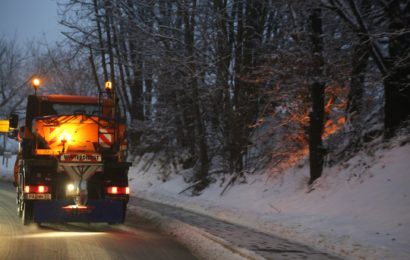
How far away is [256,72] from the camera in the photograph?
17172mm

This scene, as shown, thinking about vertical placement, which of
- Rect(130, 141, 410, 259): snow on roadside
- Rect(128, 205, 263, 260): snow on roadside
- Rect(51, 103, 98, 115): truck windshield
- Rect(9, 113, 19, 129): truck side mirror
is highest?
Rect(51, 103, 98, 115): truck windshield

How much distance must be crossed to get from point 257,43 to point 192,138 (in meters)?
5.45

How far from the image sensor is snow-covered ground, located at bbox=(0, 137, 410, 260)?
9.75 metres

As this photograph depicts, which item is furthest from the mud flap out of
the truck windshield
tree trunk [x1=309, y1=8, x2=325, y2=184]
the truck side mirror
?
tree trunk [x1=309, y1=8, x2=325, y2=184]

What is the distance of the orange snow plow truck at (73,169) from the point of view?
1191cm

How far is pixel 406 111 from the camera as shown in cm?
1358

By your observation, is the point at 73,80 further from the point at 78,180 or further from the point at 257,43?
the point at 78,180

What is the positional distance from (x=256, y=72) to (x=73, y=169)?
7169mm

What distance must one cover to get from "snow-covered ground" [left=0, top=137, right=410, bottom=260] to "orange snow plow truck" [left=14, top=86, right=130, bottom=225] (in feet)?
9.76

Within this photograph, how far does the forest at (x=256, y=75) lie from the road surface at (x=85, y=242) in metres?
5.67

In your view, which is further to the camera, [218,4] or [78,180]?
[218,4]

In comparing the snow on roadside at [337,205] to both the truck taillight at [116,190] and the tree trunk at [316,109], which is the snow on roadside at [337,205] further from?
the truck taillight at [116,190]

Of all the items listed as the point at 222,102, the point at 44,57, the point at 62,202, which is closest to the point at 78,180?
the point at 62,202

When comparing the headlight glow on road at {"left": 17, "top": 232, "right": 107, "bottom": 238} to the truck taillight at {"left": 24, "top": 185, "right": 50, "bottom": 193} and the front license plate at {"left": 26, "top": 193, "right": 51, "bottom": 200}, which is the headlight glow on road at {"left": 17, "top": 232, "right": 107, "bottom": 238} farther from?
the truck taillight at {"left": 24, "top": 185, "right": 50, "bottom": 193}
